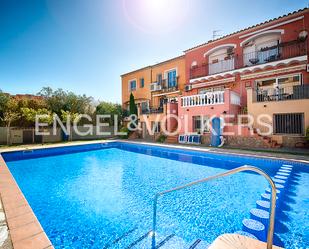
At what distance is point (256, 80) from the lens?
1587 centimetres

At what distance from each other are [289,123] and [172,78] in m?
13.3

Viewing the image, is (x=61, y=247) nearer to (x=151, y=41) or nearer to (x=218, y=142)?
(x=218, y=142)

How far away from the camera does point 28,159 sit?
42.3 ft

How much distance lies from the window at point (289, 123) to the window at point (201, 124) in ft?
17.8

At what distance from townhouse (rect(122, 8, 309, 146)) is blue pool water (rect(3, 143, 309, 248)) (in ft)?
17.9

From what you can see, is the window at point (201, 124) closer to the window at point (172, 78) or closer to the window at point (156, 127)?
the window at point (156, 127)

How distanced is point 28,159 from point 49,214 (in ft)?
32.3

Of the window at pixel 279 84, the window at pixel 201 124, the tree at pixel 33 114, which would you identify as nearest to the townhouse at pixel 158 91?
the window at pixel 201 124

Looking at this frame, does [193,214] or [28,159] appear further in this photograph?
[28,159]

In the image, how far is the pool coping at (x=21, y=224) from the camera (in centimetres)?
302

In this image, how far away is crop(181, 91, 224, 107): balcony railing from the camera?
51.0 feet

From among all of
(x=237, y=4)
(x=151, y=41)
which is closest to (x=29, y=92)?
(x=151, y=41)

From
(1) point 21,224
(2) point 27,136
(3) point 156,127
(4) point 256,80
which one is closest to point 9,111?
(2) point 27,136

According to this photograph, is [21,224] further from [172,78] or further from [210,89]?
[172,78]
